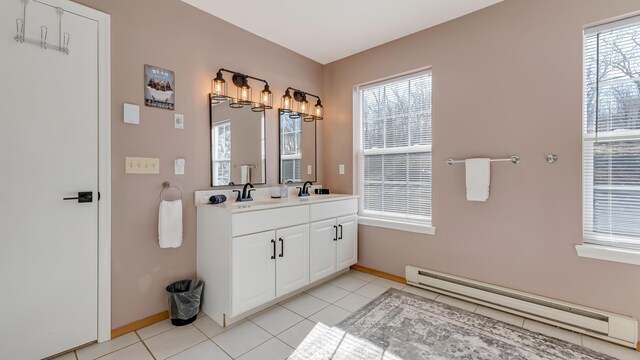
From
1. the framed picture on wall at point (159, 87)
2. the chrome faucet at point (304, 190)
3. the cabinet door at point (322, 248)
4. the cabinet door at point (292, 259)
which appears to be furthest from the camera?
the chrome faucet at point (304, 190)

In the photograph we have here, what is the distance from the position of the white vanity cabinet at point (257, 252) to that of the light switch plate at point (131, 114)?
0.75 m

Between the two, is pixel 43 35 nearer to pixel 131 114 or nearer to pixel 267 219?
pixel 131 114

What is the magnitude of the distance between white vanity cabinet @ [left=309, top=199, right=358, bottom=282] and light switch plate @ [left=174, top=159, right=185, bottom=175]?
47.5 inches

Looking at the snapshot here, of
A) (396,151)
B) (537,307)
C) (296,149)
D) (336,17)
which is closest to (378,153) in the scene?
(396,151)

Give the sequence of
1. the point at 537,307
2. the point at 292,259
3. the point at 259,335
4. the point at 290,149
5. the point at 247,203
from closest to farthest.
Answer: the point at 259,335 → the point at 537,307 → the point at 247,203 → the point at 292,259 → the point at 290,149

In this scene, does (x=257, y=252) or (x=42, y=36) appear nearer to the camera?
(x=42, y=36)

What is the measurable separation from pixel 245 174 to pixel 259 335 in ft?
4.74

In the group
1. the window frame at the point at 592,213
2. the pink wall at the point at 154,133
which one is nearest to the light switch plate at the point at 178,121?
the pink wall at the point at 154,133

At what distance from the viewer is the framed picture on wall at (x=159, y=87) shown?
2143 millimetres

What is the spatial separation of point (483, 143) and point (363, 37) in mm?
1633

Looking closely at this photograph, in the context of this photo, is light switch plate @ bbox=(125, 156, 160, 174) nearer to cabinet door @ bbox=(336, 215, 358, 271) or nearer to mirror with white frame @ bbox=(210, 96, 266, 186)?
mirror with white frame @ bbox=(210, 96, 266, 186)

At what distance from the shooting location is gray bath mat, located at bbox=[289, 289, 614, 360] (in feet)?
5.93

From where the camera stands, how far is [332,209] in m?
2.96

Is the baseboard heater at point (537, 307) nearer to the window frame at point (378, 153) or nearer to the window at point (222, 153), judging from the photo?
the window frame at point (378, 153)
